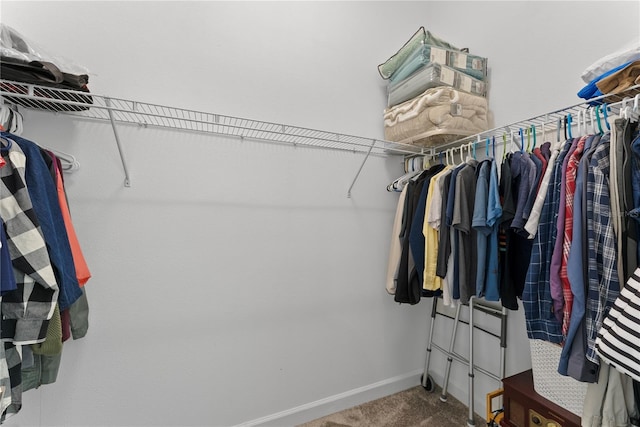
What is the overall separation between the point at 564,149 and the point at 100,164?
2.01 meters

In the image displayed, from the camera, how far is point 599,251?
88 centimetres

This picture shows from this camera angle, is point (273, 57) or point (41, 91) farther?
point (273, 57)

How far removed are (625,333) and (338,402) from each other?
1.61 metres

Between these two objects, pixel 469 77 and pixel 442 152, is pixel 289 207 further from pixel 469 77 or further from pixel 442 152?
pixel 469 77

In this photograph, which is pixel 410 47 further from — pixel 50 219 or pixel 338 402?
pixel 338 402

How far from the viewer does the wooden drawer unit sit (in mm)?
1109

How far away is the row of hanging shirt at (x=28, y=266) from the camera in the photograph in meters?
0.81

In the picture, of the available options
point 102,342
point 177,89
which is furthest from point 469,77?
point 102,342

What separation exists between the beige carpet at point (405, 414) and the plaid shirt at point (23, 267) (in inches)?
60.8

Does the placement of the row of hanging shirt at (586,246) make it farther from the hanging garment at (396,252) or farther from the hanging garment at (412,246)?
the hanging garment at (396,252)

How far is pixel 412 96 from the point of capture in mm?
1743

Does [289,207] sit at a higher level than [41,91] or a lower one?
lower

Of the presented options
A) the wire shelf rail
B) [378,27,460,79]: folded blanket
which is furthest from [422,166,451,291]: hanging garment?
[378,27,460,79]: folded blanket

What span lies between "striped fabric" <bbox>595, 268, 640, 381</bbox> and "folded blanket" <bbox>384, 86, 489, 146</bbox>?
1.07 metres
